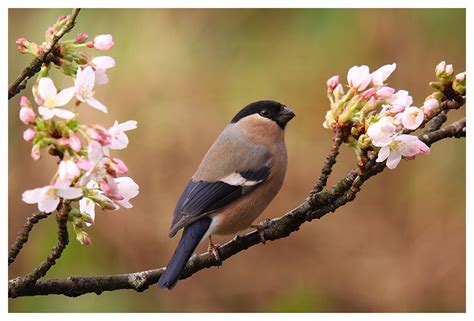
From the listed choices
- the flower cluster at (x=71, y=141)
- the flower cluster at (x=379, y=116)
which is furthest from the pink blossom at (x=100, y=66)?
the flower cluster at (x=379, y=116)

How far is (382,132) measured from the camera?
5.08 ft

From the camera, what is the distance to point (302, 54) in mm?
3209

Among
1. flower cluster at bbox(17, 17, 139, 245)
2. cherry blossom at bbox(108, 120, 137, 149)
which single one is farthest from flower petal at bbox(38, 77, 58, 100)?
cherry blossom at bbox(108, 120, 137, 149)

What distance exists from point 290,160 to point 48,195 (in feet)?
6.01

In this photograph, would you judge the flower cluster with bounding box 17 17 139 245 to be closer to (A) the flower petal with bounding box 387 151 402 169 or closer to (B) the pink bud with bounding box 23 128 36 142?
(B) the pink bud with bounding box 23 128 36 142

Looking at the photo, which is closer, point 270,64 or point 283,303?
point 283,303

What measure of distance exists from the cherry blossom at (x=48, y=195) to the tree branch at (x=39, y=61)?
0.22 m

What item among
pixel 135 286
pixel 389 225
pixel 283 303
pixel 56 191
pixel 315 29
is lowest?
pixel 283 303

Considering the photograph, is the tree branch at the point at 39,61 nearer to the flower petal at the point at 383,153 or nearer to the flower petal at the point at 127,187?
the flower petal at the point at 127,187

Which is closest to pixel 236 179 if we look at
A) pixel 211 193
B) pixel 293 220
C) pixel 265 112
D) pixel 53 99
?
pixel 211 193

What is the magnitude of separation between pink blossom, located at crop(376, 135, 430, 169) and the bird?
70cm
